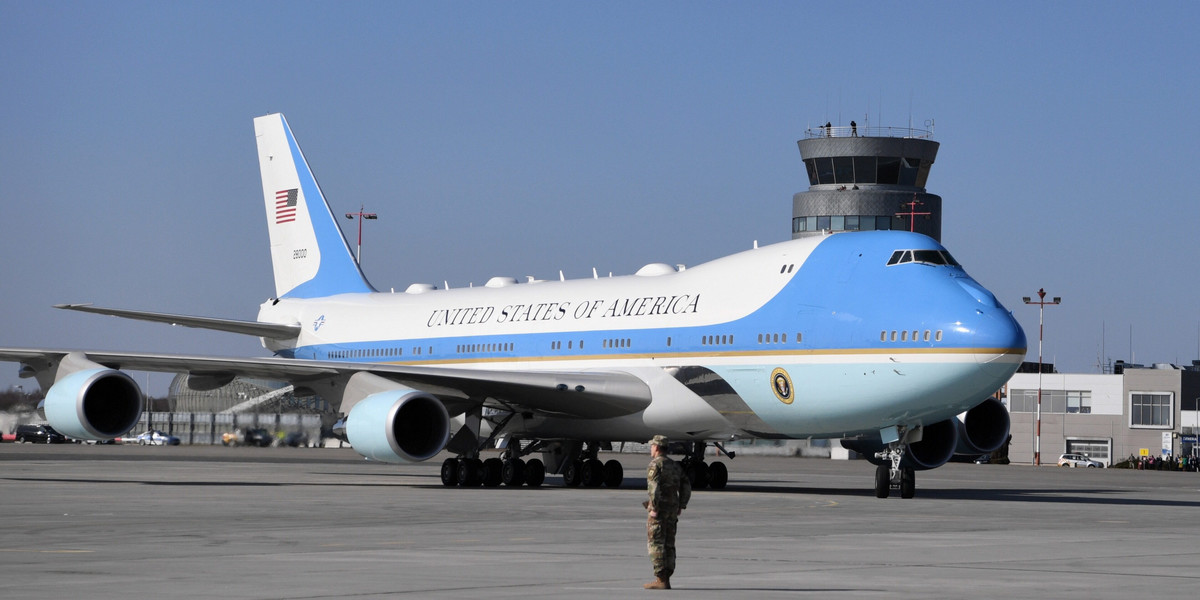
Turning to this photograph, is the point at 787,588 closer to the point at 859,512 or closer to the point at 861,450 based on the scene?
the point at 859,512

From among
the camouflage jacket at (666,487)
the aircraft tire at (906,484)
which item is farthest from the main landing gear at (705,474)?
the camouflage jacket at (666,487)

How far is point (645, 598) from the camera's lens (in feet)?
37.4

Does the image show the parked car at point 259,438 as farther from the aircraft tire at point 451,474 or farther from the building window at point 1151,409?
the building window at point 1151,409

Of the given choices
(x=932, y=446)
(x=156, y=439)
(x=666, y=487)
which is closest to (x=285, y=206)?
(x=932, y=446)

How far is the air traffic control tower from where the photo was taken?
8512 centimetres

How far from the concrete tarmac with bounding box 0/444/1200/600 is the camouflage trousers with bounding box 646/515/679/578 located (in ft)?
0.70

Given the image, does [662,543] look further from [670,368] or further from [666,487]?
[670,368]

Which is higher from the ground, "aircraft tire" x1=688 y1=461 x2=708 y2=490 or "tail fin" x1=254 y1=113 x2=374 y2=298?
"tail fin" x1=254 y1=113 x2=374 y2=298

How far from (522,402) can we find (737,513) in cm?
937

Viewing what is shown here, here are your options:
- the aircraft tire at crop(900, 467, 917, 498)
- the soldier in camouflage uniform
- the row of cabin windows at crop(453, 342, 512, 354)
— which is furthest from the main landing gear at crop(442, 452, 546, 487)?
the soldier in camouflage uniform

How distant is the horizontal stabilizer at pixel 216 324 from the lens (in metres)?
33.5

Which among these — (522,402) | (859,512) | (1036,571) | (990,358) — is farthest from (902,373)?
(1036,571)

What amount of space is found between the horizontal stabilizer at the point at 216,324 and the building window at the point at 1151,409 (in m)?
61.3

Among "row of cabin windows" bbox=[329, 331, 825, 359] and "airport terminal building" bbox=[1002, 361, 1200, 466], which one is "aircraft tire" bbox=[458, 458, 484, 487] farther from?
"airport terminal building" bbox=[1002, 361, 1200, 466]
